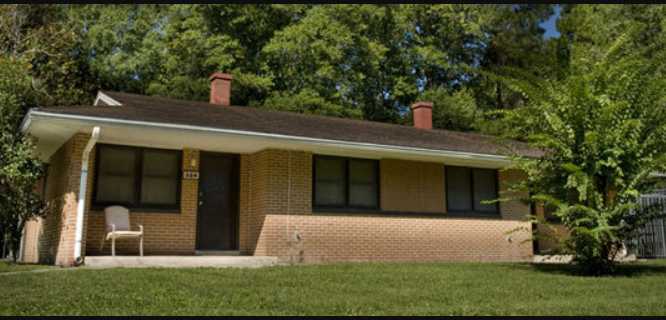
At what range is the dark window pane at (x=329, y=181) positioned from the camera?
13969 millimetres

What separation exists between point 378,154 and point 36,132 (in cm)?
683

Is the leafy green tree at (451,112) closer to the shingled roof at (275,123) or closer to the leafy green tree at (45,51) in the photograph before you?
the shingled roof at (275,123)

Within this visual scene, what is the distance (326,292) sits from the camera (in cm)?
797

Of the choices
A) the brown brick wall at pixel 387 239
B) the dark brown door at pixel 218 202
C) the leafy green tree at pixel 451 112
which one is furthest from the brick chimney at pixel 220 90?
the leafy green tree at pixel 451 112

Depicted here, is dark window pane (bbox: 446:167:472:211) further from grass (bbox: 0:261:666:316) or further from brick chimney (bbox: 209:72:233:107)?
brick chimney (bbox: 209:72:233:107)

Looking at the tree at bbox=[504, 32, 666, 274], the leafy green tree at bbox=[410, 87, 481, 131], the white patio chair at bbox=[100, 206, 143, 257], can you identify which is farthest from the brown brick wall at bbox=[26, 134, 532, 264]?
the leafy green tree at bbox=[410, 87, 481, 131]

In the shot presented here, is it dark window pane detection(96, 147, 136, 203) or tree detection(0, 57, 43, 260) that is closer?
dark window pane detection(96, 147, 136, 203)

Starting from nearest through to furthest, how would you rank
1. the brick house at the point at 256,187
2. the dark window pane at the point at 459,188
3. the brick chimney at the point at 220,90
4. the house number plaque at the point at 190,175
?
the brick house at the point at 256,187 < the house number plaque at the point at 190,175 < the dark window pane at the point at 459,188 < the brick chimney at the point at 220,90

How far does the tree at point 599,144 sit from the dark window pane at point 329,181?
418 centimetres

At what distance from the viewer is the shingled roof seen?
11.7 meters

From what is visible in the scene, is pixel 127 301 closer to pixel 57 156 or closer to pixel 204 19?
pixel 57 156

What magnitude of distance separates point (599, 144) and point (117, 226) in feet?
28.4

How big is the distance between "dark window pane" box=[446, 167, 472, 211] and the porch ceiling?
695mm
